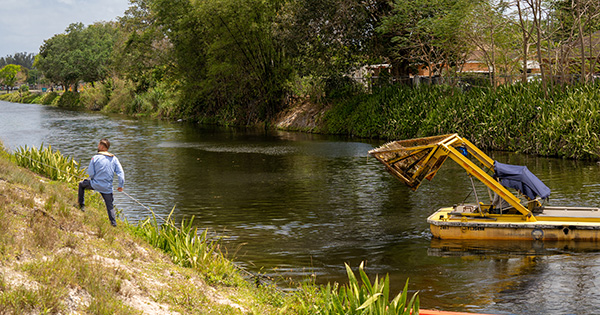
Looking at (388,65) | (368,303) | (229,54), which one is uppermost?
(229,54)

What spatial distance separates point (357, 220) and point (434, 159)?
3.08 m

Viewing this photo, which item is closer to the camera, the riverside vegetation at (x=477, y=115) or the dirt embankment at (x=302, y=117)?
the riverside vegetation at (x=477, y=115)

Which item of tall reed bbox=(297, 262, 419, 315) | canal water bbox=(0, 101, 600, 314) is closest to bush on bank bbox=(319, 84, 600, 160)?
canal water bbox=(0, 101, 600, 314)

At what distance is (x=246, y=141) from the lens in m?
40.9

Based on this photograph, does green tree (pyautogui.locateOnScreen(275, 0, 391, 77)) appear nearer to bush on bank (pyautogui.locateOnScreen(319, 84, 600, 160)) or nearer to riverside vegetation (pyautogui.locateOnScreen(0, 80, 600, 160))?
riverside vegetation (pyautogui.locateOnScreen(0, 80, 600, 160))

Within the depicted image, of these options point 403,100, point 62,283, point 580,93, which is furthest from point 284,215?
point 403,100

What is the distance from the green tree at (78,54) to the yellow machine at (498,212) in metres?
93.4

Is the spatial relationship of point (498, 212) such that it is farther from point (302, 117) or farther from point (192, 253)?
point (302, 117)

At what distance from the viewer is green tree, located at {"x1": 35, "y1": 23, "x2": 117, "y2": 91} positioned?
109 m

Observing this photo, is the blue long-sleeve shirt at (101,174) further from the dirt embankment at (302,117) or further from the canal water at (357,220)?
the dirt embankment at (302,117)

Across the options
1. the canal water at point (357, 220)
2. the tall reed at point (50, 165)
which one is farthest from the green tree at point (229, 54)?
the tall reed at point (50, 165)

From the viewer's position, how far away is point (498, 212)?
14.2m

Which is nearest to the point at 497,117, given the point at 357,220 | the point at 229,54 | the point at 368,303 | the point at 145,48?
the point at 357,220

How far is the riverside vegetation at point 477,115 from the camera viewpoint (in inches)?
1046
